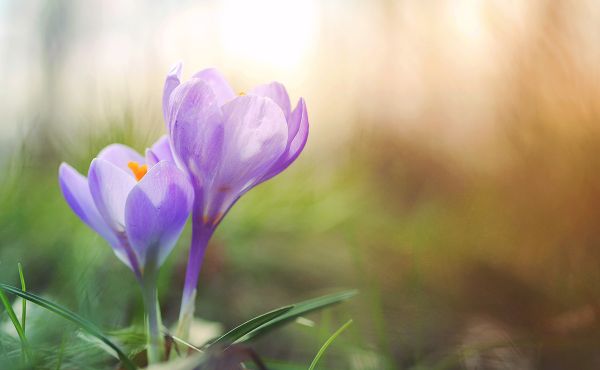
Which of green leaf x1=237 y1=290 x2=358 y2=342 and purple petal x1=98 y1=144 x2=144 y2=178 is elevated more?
purple petal x1=98 y1=144 x2=144 y2=178

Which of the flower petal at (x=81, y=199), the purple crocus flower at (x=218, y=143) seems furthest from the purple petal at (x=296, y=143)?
the flower petal at (x=81, y=199)

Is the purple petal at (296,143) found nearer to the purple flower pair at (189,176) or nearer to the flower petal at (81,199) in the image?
the purple flower pair at (189,176)

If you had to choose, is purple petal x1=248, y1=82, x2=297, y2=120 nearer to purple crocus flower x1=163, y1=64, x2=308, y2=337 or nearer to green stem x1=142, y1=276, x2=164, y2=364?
purple crocus flower x1=163, y1=64, x2=308, y2=337

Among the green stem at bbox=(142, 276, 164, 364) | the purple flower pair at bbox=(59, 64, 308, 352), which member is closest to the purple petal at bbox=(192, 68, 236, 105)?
the purple flower pair at bbox=(59, 64, 308, 352)

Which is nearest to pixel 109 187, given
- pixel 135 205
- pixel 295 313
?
pixel 135 205

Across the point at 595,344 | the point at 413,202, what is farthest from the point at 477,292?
the point at 413,202

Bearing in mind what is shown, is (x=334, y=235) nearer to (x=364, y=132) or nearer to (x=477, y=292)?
(x=364, y=132)

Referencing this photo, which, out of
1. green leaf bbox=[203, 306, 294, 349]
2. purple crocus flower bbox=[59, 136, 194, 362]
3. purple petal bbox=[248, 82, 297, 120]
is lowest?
green leaf bbox=[203, 306, 294, 349]
